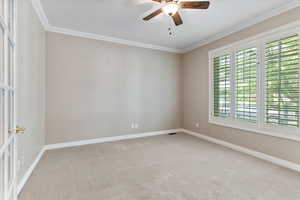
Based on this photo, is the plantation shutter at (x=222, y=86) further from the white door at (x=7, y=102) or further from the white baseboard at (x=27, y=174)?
the white baseboard at (x=27, y=174)

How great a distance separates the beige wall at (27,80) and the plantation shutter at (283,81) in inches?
162

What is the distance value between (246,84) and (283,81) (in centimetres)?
70

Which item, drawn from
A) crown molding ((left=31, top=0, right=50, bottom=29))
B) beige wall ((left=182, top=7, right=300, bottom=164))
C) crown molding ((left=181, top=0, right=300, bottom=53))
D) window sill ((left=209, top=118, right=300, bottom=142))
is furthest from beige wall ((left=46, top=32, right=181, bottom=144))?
window sill ((left=209, top=118, right=300, bottom=142))

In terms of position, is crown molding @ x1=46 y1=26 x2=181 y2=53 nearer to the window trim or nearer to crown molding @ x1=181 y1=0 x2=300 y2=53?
crown molding @ x1=181 y1=0 x2=300 y2=53

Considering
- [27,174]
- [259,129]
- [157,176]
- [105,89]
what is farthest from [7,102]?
[259,129]

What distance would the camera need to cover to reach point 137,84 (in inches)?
185

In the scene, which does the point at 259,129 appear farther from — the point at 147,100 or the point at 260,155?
the point at 147,100

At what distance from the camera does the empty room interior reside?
2.03m

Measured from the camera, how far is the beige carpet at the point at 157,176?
1.96 m

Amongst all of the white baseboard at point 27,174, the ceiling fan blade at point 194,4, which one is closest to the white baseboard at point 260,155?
the ceiling fan blade at point 194,4

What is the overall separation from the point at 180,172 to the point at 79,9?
11.3 feet

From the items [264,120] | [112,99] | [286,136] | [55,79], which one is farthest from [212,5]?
[55,79]

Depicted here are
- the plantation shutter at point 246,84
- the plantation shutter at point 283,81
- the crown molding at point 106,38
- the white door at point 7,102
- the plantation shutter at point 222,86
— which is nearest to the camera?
the white door at point 7,102

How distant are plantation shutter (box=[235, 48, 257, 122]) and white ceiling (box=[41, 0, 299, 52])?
2.35 ft
